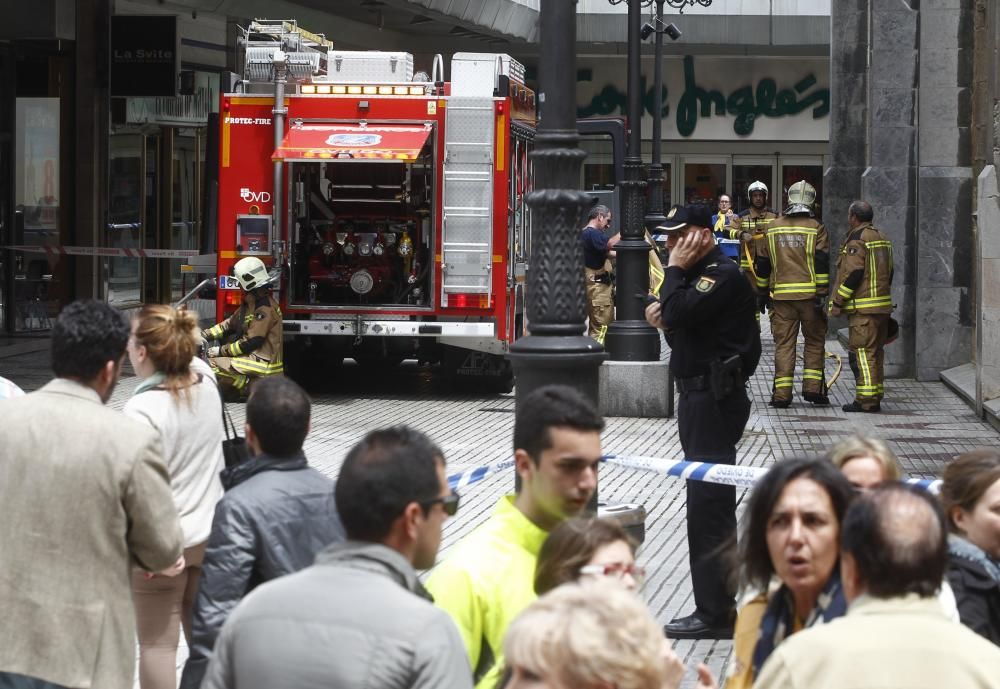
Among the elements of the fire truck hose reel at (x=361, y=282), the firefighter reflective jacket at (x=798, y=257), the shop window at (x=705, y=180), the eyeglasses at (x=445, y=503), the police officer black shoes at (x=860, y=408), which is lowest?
the police officer black shoes at (x=860, y=408)

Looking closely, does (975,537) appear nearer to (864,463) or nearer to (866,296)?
(864,463)

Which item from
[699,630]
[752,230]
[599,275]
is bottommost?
[699,630]

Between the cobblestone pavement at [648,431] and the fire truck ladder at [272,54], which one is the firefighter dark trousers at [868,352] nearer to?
the cobblestone pavement at [648,431]

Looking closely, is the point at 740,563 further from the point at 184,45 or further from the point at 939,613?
the point at 184,45

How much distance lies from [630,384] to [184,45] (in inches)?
504

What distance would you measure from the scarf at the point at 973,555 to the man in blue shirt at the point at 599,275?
15.0 metres

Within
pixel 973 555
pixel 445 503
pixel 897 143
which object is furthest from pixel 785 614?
pixel 897 143

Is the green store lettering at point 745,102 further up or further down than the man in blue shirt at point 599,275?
further up

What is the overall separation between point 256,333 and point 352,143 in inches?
84.2

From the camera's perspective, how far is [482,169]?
55.2 feet

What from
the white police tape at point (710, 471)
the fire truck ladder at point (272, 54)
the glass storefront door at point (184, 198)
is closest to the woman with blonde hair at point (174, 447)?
the white police tape at point (710, 471)

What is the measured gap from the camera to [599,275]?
20.0 m

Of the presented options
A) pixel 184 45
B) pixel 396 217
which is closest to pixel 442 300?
pixel 396 217

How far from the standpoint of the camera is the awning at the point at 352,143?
53.4 ft
